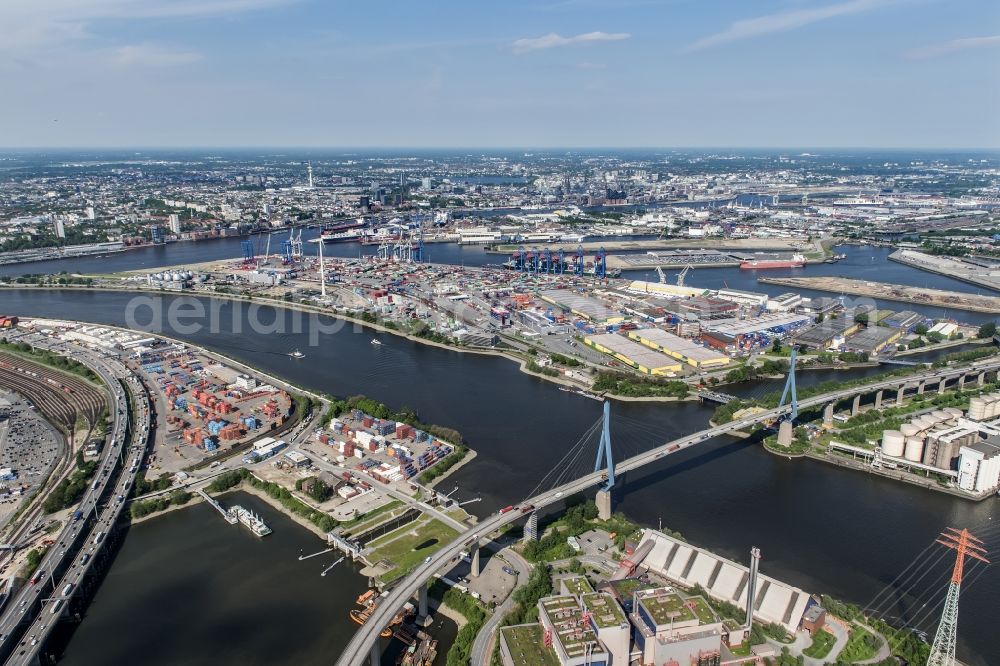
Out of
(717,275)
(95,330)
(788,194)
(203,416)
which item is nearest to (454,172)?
(788,194)

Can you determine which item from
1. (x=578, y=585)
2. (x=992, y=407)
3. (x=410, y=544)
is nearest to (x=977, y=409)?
(x=992, y=407)

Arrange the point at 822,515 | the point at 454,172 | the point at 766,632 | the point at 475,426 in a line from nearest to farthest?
1. the point at 766,632
2. the point at 822,515
3. the point at 475,426
4. the point at 454,172

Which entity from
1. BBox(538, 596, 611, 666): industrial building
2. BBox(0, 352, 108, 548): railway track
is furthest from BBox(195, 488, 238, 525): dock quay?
BBox(538, 596, 611, 666): industrial building

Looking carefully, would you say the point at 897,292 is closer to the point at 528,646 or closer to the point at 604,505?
the point at 604,505

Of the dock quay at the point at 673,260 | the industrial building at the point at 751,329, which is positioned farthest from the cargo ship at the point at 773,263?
the industrial building at the point at 751,329

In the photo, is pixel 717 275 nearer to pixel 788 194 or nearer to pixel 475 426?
pixel 475 426

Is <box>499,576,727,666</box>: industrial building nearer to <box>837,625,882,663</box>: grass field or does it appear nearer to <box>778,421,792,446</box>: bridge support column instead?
<box>837,625,882,663</box>: grass field

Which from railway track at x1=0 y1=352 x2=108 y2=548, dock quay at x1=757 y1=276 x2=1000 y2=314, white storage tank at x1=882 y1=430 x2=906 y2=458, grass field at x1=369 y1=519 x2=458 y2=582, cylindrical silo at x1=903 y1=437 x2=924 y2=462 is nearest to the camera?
grass field at x1=369 y1=519 x2=458 y2=582
